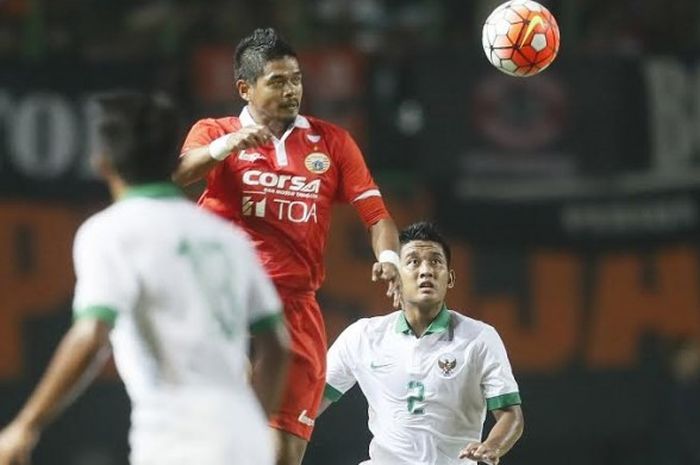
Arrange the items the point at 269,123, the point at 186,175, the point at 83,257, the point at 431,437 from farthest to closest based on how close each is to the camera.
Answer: the point at 431,437, the point at 269,123, the point at 186,175, the point at 83,257

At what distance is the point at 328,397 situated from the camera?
8.77m

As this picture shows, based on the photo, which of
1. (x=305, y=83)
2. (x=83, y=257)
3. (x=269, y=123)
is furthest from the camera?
(x=305, y=83)

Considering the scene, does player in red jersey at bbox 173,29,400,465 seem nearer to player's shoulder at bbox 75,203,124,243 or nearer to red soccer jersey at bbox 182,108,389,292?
red soccer jersey at bbox 182,108,389,292

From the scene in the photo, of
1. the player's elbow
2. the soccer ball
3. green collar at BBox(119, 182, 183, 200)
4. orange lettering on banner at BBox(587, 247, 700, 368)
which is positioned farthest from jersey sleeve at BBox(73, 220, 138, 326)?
orange lettering on banner at BBox(587, 247, 700, 368)

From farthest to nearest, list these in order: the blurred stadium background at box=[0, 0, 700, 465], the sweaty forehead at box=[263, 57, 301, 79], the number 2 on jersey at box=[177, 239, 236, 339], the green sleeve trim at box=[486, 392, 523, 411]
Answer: the blurred stadium background at box=[0, 0, 700, 465] → the green sleeve trim at box=[486, 392, 523, 411] → the sweaty forehead at box=[263, 57, 301, 79] → the number 2 on jersey at box=[177, 239, 236, 339]

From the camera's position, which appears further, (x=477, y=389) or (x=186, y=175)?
(x=477, y=389)

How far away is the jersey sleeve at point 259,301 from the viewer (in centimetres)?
560

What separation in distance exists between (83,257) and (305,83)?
8.83m

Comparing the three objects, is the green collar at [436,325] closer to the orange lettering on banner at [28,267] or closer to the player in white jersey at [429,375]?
the player in white jersey at [429,375]

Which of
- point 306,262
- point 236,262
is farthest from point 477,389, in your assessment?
point 236,262

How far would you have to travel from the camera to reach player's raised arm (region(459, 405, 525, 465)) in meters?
7.65

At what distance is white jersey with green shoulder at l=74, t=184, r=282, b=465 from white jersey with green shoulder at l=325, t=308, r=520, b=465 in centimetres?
307

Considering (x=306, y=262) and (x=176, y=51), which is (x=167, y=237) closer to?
(x=306, y=262)

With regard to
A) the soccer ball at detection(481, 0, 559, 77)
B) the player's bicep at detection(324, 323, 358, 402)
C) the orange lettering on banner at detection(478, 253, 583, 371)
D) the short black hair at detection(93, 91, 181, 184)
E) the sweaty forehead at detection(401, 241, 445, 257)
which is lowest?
the orange lettering on banner at detection(478, 253, 583, 371)
